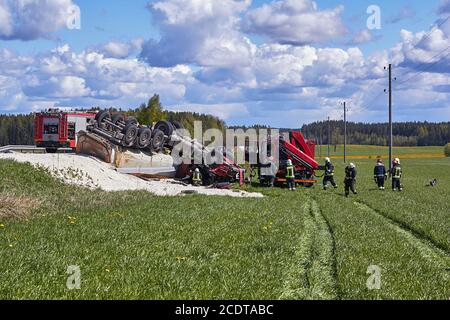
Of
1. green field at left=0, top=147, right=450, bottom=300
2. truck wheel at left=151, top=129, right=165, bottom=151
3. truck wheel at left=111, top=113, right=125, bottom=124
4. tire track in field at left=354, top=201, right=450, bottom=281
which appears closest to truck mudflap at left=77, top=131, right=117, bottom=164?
truck wheel at left=111, top=113, right=125, bottom=124

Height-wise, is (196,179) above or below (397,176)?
below

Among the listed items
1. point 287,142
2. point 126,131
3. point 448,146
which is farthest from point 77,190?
point 448,146

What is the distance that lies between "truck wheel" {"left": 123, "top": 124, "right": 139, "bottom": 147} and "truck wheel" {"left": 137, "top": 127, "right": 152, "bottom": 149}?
0.28 m

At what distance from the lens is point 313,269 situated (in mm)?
9430

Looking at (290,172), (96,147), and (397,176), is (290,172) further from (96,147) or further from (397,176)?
(96,147)

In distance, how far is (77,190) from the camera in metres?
21.5

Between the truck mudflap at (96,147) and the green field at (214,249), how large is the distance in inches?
376

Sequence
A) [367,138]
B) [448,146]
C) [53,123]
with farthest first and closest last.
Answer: [367,138] → [448,146] → [53,123]

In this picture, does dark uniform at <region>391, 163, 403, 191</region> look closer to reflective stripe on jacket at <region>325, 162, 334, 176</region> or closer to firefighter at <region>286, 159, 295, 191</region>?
reflective stripe on jacket at <region>325, 162, 334, 176</region>

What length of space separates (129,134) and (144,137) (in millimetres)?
938

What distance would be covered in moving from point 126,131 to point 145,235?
1825 centimetres

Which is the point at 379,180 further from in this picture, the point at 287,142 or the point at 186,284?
the point at 186,284

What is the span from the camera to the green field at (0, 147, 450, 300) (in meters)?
7.82

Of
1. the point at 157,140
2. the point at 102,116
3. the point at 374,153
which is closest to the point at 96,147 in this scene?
the point at 102,116
